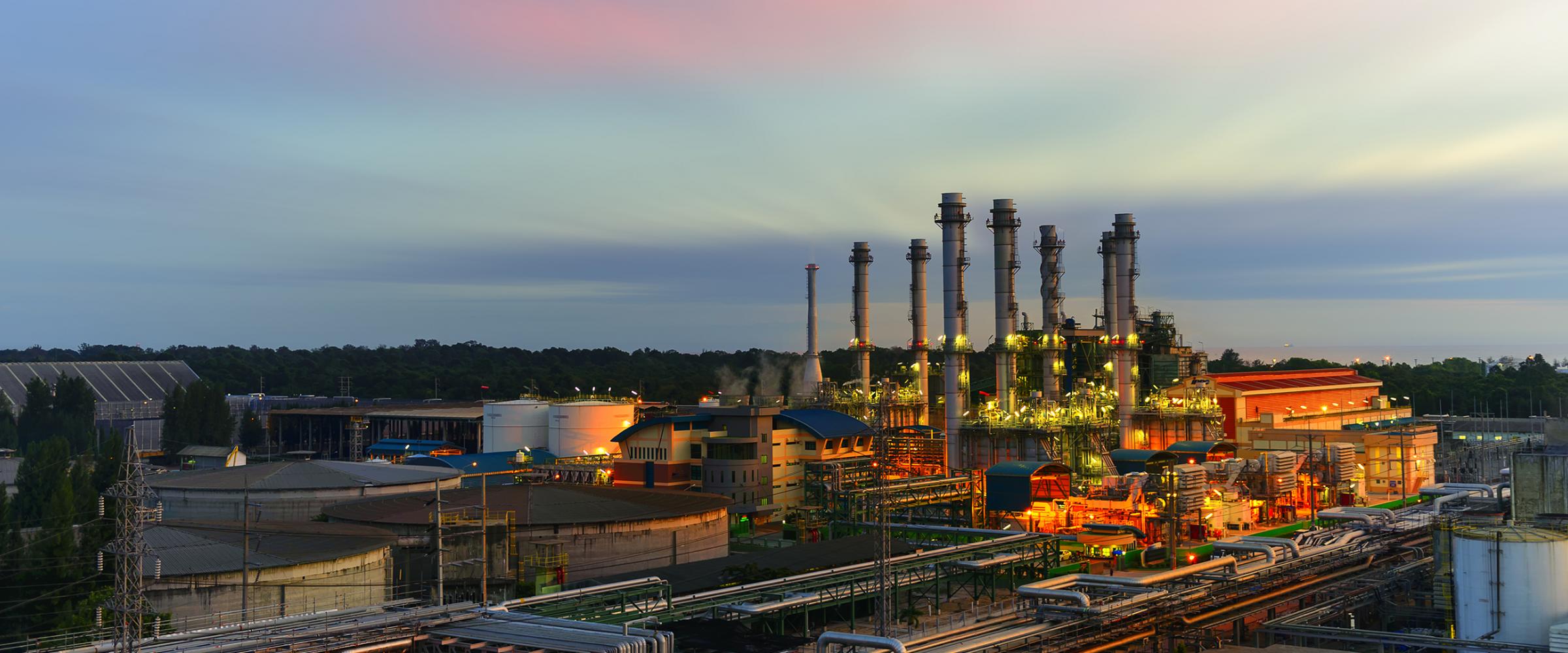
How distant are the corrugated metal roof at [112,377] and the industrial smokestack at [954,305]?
307ft

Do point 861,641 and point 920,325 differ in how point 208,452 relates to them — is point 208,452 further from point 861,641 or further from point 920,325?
point 861,641

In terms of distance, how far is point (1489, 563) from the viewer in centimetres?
3403

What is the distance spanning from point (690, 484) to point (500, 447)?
25.6 m

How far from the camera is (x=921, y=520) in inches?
2496

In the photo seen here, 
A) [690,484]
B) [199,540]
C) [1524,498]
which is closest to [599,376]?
[690,484]

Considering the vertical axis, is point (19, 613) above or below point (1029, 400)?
below

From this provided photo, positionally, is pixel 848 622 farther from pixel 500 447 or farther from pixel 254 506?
Result: pixel 500 447

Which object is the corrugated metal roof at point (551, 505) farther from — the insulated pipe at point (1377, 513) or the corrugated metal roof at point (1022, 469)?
the insulated pipe at point (1377, 513)

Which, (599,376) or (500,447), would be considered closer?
(500,447)

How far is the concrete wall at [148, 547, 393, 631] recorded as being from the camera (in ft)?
133

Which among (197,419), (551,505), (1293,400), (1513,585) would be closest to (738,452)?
(551,505)

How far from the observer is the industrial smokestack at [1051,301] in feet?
270

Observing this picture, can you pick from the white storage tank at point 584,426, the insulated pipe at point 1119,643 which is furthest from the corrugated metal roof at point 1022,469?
the white storage tank at point 584,426

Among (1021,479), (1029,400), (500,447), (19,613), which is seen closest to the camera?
(19,613)
